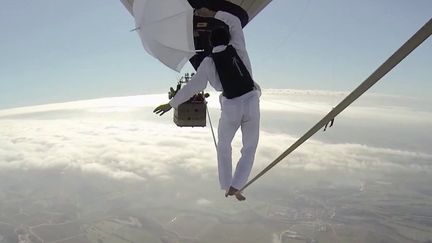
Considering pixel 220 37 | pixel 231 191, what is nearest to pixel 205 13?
pixel 220 37

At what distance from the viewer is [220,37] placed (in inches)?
307

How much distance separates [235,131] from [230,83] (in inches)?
43.7

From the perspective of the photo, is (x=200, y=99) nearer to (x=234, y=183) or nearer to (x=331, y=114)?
(x=234, y=183)

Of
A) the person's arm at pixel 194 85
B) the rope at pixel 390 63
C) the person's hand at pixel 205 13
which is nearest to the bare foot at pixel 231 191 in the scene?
the person's arm at pixel 194 85

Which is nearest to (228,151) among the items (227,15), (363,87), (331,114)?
(227,15)

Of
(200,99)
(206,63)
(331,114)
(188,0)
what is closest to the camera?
(331,114)

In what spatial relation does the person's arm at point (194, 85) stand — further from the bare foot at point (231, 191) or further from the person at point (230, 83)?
the bare foot at point (231, 191)

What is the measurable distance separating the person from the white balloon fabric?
93 cm

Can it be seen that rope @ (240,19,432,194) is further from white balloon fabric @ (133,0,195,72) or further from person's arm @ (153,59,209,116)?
white balloon fabric @ (133,0,195,72)

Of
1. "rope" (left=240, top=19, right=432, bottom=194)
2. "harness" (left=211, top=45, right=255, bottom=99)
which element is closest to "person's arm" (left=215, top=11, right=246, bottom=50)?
"harness" (left=211, top=45, right=255, bottom=99)

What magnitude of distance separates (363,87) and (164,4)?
590 centimetres

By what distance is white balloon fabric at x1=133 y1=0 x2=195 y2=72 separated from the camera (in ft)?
28.9

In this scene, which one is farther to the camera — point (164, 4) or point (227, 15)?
point (164, 4)

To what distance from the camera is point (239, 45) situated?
806 centimetres
